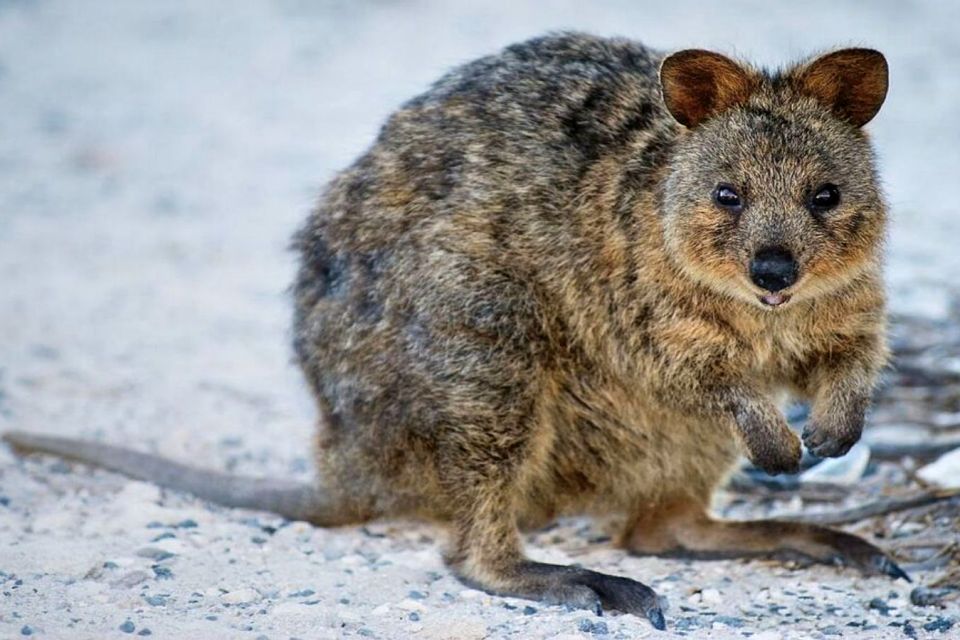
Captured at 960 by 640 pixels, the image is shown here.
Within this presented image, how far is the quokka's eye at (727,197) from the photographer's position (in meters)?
4.62

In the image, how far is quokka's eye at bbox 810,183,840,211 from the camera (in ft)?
15.0

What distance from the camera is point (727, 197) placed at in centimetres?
464

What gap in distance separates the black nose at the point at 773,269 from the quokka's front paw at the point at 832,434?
24.4 inches

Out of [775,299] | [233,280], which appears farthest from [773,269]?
[233,280]

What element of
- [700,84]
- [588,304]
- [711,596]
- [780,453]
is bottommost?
[711,596]

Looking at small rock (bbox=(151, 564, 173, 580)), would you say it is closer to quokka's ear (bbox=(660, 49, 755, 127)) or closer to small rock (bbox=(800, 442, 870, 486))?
quokka's ear (bbox=(660, 49, 755, 127))

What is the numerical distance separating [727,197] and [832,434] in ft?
2.80

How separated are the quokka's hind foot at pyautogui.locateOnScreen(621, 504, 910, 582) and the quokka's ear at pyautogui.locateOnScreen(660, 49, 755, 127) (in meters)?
1.46

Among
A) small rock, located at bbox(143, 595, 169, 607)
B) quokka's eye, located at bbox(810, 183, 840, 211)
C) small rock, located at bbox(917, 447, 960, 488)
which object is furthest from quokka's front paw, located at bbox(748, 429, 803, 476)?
small rock, located at bbox(143, 595, 169, 607)

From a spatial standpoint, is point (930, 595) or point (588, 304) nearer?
point (930, 595)

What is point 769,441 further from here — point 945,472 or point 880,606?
point 945,472

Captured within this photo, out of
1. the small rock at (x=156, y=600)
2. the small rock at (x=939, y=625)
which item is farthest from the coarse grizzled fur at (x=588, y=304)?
the small rock at (x=156, y=600)

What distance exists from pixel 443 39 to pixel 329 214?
21.4ft

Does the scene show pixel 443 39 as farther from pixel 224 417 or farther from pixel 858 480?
pixel 858 480
